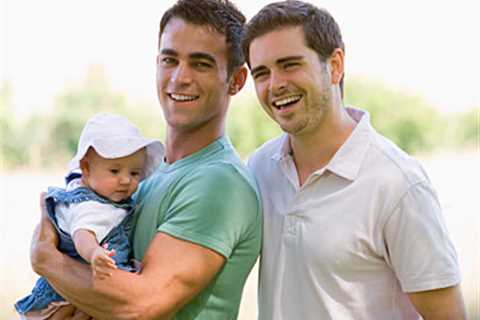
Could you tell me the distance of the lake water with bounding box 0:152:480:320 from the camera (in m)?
5.96

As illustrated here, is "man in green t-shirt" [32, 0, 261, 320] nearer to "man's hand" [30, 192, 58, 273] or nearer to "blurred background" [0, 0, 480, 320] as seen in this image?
"man's hand" [30, 192, 58, 273]

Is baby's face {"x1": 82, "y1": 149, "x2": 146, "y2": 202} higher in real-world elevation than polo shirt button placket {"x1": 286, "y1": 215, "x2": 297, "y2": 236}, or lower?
higher

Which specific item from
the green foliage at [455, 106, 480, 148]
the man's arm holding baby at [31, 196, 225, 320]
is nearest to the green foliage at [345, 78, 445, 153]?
the green foliage at [455, 106, 480, 148]

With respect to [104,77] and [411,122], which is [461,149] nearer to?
[411,122]

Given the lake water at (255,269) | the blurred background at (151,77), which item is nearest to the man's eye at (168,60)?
the lake water at (255,269)

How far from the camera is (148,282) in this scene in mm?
2314

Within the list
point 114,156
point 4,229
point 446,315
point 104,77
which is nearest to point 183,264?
point 114,156

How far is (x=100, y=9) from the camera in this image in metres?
8.92

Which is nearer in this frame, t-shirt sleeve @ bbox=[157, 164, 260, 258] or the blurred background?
t-shirt sleeve @ bbox=[157, 164, 260, 258]

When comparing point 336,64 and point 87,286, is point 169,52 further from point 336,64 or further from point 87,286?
point 87,286

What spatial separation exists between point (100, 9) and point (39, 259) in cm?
674

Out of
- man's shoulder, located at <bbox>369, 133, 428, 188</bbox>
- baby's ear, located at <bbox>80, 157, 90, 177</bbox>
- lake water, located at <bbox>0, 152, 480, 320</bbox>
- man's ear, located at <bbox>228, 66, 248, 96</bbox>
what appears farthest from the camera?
lake water, located at <bbox>0, 152, 480, 320</bbox>

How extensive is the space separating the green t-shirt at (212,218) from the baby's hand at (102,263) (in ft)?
0.60

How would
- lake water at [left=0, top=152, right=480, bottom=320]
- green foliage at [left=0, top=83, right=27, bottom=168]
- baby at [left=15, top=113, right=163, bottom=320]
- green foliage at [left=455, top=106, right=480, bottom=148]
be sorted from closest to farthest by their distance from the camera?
baby at [left=15, top=113, right=163, bottom=320], lake water at [left=0, top=152, right=480, bottom=320], green foliage at [left=0, top=83, right=27, bottom=168], green foliage at [left=455, top=106, right=480, bottom=148]
